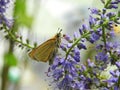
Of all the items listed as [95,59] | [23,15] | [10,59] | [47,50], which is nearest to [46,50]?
[47,50]

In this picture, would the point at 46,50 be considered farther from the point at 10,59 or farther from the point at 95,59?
the point at 10,59

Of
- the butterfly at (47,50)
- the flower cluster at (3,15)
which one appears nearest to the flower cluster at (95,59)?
the butterfly at (47,50)

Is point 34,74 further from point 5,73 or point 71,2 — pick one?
point 5,73

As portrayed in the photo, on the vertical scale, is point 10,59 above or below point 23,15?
below

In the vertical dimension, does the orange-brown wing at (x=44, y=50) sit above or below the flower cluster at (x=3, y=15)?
below

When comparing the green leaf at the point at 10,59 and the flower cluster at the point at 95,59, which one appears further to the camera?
the green leaf at the point at 10,59

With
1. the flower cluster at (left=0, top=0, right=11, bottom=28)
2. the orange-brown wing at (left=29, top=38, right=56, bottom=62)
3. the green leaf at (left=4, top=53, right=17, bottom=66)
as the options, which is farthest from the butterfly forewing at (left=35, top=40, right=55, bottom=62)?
the green leaf at (left=4, top=53, right=17, bottom=66)

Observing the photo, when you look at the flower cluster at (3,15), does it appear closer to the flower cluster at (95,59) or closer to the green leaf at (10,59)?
the flower cluster at (95,59)
